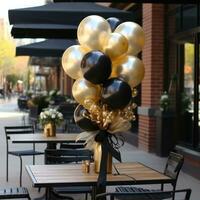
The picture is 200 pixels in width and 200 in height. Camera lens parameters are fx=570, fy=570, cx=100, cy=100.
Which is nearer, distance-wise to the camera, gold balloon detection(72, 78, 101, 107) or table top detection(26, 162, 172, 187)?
table top detection(26, 162, 172, 187)

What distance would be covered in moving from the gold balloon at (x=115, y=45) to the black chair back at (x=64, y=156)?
5.92ft

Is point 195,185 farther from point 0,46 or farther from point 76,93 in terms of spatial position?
point 0,46

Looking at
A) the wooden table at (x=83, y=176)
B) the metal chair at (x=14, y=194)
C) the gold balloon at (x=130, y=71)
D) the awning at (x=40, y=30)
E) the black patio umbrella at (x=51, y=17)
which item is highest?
the black patio umbrella at (x=51, y=17)

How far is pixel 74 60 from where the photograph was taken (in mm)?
5676

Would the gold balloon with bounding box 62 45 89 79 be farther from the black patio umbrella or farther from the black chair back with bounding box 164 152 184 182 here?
the black patio umbrella

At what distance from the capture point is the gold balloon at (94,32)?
5.54 metres

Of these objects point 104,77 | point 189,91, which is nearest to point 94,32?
point 104,77

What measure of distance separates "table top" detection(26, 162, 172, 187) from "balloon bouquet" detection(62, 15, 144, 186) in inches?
8.2

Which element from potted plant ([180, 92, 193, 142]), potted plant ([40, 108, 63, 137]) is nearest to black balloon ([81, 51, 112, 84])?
potted plant ([40, 108, 63, 137])

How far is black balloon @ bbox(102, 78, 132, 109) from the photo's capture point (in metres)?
5.34

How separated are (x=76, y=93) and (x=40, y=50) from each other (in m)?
12.4

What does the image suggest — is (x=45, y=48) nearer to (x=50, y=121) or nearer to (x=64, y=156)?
(x=50, y=121)

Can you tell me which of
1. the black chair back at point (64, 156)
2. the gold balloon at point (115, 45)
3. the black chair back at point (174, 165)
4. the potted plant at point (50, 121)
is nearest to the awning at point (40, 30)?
the potted plant at point (50, 121)

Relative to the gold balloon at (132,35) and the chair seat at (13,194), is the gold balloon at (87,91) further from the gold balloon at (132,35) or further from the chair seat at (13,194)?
the chair seat at (13,194)
